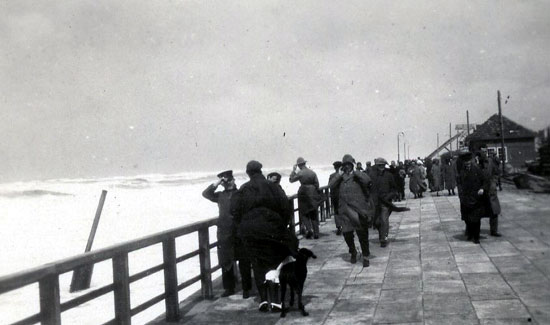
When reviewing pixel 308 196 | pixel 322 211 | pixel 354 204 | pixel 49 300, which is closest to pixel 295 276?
pixel 49 300

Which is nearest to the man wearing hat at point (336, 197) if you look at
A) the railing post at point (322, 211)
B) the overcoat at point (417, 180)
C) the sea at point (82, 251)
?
the sea at point (82, 251)

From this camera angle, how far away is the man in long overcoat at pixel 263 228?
624 centimetres

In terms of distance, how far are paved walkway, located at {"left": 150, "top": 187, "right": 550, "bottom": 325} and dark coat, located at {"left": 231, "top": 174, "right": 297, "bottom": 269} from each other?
65 cm

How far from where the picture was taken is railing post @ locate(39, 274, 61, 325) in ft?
13.1

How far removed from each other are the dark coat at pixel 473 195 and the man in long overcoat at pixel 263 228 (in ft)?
17.7

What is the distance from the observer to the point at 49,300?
4.03 metres

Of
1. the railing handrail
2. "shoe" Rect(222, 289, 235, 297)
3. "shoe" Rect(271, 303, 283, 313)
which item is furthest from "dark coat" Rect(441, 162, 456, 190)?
the railing handrail

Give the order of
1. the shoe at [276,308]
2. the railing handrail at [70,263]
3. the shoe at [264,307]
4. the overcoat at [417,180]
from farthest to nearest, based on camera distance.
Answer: the overcoat at [417,180], the shoe at [264,307], the shoe at [276,308], the railing handrail at [70,263]

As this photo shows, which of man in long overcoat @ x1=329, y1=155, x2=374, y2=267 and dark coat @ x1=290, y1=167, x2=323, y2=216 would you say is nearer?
man in long overcoat @ x1=329, y1=155, x2=374, y2=267

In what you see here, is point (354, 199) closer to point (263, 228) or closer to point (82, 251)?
point (263, 228)

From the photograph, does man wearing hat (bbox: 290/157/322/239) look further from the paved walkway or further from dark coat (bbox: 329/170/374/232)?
dark coat (bbox: 329/170/374/232)

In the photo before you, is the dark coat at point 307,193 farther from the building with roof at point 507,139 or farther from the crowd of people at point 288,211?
the building with roof at point 507,139

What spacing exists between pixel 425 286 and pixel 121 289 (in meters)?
3.82

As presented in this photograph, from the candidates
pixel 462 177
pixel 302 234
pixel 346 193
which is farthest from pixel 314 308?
pixel 302 234
